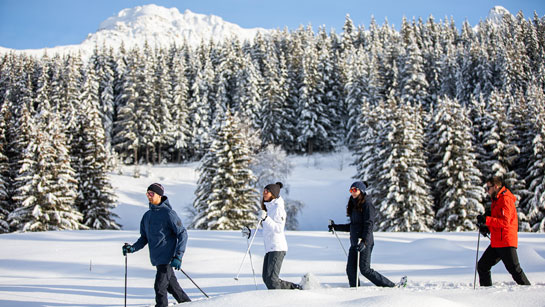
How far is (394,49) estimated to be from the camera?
5909 cm

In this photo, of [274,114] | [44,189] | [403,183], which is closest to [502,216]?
[403,183]

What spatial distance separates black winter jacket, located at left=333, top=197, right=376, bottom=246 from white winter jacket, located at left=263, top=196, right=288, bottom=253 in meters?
1.19

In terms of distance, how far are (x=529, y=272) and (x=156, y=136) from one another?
47.0 m

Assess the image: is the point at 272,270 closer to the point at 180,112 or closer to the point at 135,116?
the point at 135,116

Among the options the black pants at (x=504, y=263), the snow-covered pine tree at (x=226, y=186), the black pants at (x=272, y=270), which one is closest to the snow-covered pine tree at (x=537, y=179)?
the snow-covered pine tree at (x=226, y=186)

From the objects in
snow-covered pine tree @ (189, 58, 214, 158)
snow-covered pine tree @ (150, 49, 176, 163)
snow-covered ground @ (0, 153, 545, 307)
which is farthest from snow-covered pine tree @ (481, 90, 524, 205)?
snow-covered pine tree @ (150, 49, 176, 163)

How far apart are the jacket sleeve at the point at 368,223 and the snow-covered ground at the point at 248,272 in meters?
0.75

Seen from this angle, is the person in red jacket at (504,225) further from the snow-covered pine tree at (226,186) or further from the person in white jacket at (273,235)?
the snow-covered pine tree at (226,186)

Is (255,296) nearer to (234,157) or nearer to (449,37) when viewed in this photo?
(234,157)

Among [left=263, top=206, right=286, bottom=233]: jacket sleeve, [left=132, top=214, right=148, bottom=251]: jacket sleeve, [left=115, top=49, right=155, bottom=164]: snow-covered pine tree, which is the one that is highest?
[left=115, top=49, right=155, bottom=164]: snow-covered pine tree

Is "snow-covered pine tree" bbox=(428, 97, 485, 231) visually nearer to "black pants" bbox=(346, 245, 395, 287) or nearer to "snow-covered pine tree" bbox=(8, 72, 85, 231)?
"black pants" bbox=(346, 245, 395, 287)

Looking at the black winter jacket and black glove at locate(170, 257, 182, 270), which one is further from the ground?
the black winter jacket

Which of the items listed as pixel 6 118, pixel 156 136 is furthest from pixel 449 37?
pixel 6 118

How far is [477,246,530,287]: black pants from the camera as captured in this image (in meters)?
5.93
